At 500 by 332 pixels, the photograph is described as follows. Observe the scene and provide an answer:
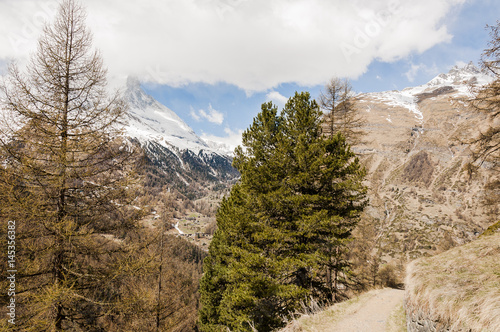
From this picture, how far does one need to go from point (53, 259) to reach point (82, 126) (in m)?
4.71

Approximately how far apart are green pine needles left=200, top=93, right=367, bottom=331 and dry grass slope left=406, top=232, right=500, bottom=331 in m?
3.08

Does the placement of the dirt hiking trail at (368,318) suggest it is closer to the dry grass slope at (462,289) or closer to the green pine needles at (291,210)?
the green pine needles at (291,210)

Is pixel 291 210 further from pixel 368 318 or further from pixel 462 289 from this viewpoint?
pixel 462 289

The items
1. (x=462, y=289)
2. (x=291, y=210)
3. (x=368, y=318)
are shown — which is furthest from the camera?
(x=291, y=210)

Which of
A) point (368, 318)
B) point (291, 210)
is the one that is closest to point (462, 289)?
point (368, 318)

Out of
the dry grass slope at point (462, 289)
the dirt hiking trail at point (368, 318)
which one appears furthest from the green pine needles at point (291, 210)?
the dry grass slope at point (462, 289)

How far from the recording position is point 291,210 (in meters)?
11.3

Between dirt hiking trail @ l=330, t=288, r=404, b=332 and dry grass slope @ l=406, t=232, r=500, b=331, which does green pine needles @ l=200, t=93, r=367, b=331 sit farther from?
dry grass slope @ l=406, t=232, r=500, b=331

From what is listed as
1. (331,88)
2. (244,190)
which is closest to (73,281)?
(244,190)

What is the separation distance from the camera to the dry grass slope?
15.9 feet

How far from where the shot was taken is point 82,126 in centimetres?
807

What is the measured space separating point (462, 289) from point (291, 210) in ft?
21.6

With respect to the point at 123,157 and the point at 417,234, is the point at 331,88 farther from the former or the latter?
the point at 417,234

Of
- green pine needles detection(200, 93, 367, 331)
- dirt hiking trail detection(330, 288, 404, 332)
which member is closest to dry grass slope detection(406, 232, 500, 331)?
dirt hiking trail detection(330, 288, 404, 332)
